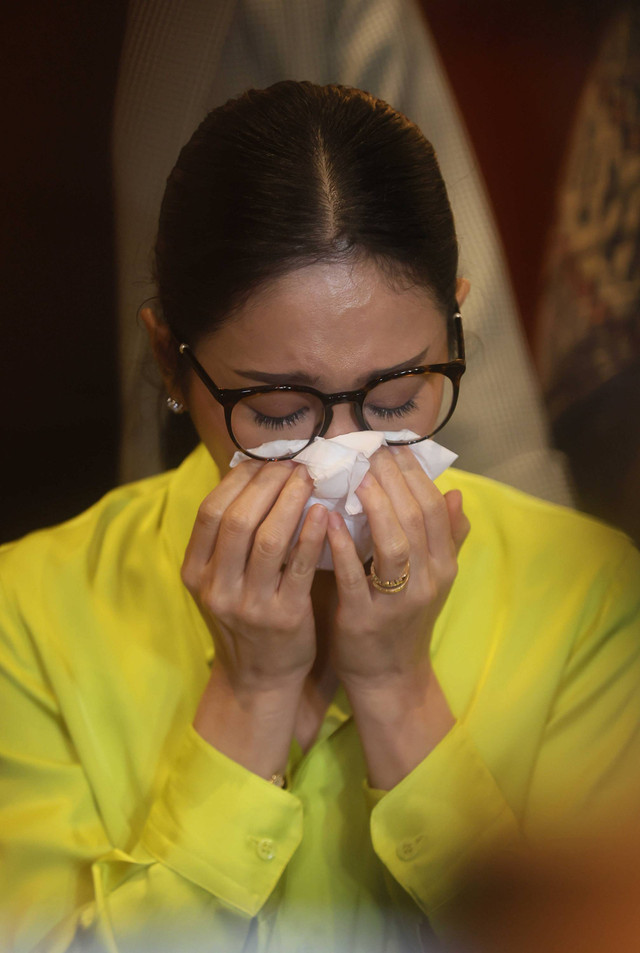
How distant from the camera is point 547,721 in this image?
832 mm

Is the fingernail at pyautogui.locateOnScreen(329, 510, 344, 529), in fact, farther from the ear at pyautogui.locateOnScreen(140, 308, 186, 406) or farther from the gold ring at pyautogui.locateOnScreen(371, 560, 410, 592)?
the ear at pyautogui.locateOnScreen(140, 308, 186, 406)

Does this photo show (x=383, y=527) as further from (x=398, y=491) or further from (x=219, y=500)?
(x=219, y=500)

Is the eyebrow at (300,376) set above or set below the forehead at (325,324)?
below

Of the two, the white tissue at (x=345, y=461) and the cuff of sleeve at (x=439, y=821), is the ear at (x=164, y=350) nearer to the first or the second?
the white tissue at (x=345, y=461)

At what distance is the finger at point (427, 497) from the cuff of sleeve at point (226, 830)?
25cm

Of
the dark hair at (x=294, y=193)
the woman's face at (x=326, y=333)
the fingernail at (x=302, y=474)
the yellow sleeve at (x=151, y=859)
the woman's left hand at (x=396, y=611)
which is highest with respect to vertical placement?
the dark hair at (x=294, y=193)

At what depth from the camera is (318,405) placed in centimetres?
72

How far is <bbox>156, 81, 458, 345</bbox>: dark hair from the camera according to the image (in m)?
0.70

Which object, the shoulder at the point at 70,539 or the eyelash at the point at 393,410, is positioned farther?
the shoulder at the point at 70,539

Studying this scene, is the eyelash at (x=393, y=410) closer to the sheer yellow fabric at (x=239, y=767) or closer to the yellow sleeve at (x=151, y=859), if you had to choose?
the sheer yellow fabric at (x=239, y=767)

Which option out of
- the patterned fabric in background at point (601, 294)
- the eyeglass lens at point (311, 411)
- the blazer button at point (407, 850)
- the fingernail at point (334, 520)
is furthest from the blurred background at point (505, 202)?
the blazer button at point (407, 850)

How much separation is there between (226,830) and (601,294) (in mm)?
552

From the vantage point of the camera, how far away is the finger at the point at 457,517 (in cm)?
80

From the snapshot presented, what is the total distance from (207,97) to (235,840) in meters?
0.62
